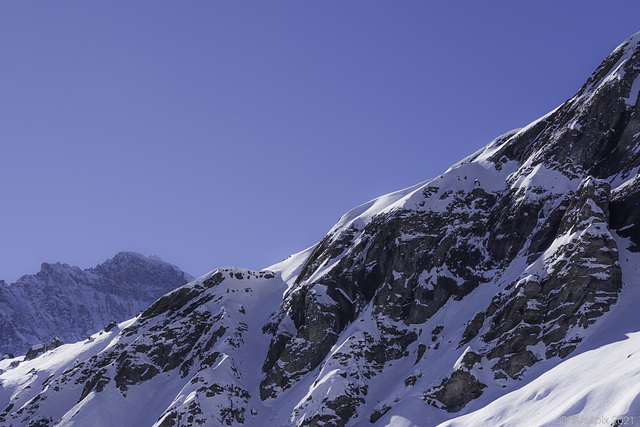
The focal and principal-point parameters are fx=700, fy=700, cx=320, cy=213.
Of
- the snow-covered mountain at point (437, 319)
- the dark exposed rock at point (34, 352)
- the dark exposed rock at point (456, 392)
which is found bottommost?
the dark exposed rock at point (456, 392)

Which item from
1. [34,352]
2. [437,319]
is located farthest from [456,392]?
[34,352]

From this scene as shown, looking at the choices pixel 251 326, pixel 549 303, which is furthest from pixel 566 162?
pixel 251 326

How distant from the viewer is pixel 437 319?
95.9 metres

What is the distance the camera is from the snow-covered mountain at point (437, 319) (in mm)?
75688

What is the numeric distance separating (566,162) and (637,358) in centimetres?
4112

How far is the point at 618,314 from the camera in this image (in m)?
74.6

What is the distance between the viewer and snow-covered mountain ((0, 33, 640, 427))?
75.7 metres

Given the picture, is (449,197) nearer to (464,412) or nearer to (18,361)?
(464,412)

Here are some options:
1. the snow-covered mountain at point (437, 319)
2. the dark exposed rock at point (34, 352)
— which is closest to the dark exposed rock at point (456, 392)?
the snow-covered mountain at point (437, 319)

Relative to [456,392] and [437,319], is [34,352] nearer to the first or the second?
[437,319]

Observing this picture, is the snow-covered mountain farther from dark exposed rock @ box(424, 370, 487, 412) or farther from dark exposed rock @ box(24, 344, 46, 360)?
dark exposed rock @ box(24, 344, 46, 360)

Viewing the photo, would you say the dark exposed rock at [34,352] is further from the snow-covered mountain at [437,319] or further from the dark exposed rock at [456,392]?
Result: the dark exposed rock at [456,392]

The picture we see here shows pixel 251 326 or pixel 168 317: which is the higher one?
pixel 168 317

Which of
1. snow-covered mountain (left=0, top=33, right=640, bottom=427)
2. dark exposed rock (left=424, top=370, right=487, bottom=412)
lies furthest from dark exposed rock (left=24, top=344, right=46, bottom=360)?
dark exposed rock (left=424, top=370, right=487, bottom=412)
